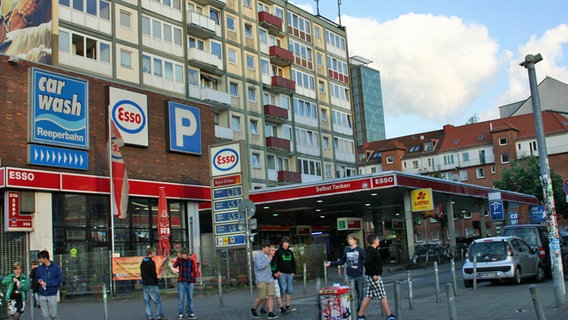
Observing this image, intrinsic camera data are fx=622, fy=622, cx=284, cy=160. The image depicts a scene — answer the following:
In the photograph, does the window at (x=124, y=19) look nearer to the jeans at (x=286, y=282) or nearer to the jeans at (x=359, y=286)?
the jeans at (x=286, y=282)

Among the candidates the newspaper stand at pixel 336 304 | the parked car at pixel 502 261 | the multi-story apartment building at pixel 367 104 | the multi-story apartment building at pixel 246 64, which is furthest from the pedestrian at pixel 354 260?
the multi-story apartment building at pixel 367 104

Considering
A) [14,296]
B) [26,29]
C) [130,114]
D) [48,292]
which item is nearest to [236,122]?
[26,29]

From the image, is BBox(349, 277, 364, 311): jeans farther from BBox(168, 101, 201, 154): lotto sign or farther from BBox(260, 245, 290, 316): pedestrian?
BBox(168, 101, 201, 154): lotto sign

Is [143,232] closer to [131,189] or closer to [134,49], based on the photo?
[131,189]

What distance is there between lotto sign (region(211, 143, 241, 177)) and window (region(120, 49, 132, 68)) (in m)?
15.7

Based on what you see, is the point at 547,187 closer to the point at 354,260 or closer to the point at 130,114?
the point at 354,260

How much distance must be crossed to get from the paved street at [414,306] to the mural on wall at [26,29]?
18.2 metres

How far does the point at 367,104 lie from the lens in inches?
5477

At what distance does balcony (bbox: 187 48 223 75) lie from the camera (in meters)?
45.8

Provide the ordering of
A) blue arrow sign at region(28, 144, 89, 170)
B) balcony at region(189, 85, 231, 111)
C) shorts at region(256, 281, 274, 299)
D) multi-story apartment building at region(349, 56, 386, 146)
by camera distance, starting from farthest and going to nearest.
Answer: multi-story apartment building at region(349, 56, 386, 146), balcony at region(189, 85, 231, 111), blue arrow sign at region(28, 144, 89, 170), shorts at region(256, 281, 274, 299)

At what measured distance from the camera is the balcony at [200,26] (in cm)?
4603

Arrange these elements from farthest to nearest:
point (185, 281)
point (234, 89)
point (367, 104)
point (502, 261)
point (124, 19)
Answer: point (367, 104), point (234, 89), point (124, 19), point (502, 261), point (185, 281)

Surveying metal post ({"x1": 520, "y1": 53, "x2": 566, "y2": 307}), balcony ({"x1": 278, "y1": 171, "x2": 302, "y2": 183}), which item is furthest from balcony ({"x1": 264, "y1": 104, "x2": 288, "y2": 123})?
metal post ({"x1": 520, "y1": 53, "x2": 566, "y2": 307})

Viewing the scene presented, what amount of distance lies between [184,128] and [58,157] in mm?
7491
